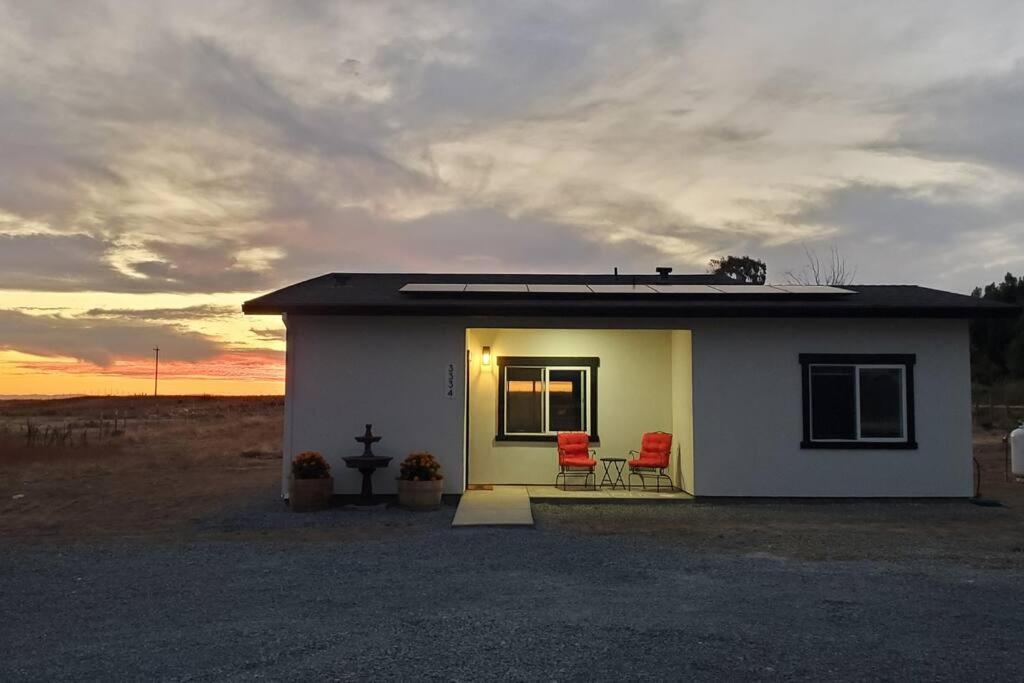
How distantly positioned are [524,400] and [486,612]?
7.44m

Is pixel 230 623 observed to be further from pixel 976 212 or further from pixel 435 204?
pixel 976 212

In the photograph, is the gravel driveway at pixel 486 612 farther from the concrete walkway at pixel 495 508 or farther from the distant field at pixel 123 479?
the distant field at pixel 123 479

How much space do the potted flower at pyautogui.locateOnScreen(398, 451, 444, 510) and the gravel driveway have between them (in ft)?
6.08

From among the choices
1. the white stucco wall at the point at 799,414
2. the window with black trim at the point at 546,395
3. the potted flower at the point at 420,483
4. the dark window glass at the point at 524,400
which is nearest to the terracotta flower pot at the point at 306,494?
the potted flower at the point at 420,483

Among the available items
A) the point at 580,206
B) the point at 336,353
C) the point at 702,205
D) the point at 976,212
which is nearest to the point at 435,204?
the point at 580,206

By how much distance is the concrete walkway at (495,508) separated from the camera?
9.06 metres

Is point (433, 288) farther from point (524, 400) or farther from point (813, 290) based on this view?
point (813, 290)

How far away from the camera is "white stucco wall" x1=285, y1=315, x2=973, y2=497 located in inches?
424

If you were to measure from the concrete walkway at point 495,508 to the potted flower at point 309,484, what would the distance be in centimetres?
176

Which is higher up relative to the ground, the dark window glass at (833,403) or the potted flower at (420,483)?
the dark window glass at (833,403)

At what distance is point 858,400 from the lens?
35.6 feet

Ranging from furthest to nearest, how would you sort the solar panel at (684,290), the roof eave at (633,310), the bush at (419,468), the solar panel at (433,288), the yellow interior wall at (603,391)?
the yellow interior wall at (603,391)
the solar panel at (684,290)
the solar panel at (433,288)
the roof eave at (633,310)
the bush at (419,468)

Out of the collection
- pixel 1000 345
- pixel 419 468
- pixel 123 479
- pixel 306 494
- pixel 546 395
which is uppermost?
pixel 1000 345

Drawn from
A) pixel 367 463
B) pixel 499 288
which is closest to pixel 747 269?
pixel 499 288
